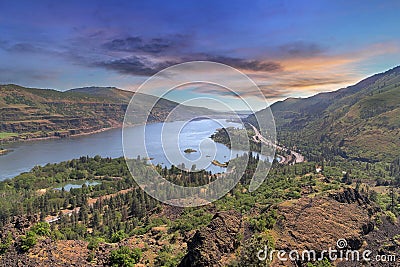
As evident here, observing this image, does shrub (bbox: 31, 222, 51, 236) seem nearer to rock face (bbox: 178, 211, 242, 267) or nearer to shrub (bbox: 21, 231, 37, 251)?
shrub (bbox: 21, 231, 37, 251)

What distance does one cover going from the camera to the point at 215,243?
519 inches

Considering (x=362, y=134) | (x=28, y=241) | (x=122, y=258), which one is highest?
(x=362, y=134)

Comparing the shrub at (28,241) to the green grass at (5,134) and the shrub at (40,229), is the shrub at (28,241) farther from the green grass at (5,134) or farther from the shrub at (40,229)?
the green grass at (5,134)

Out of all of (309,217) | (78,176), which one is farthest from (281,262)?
(78,176)

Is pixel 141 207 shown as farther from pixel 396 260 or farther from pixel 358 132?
pixel 358 132

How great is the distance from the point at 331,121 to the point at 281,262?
410 feet

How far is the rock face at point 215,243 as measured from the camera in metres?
12.5

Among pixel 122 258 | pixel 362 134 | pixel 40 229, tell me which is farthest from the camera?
pixel 362 134

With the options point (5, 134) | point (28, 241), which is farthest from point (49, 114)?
point (28, 241)

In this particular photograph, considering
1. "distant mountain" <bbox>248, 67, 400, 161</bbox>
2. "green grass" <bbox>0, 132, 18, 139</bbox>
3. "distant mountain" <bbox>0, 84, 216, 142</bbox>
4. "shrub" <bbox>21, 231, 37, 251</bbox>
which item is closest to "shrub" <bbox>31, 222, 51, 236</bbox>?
"shrub" <bbox>21, 231, 37, 251</bbox>

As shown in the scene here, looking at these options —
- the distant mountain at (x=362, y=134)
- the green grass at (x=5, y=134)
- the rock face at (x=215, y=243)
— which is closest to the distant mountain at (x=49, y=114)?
the green grass at (x=5, y=134)

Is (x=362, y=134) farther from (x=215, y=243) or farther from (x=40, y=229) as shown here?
(x=40, y=229)

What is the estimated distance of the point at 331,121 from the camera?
414ft

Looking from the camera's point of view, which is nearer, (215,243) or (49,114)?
(215,243)
